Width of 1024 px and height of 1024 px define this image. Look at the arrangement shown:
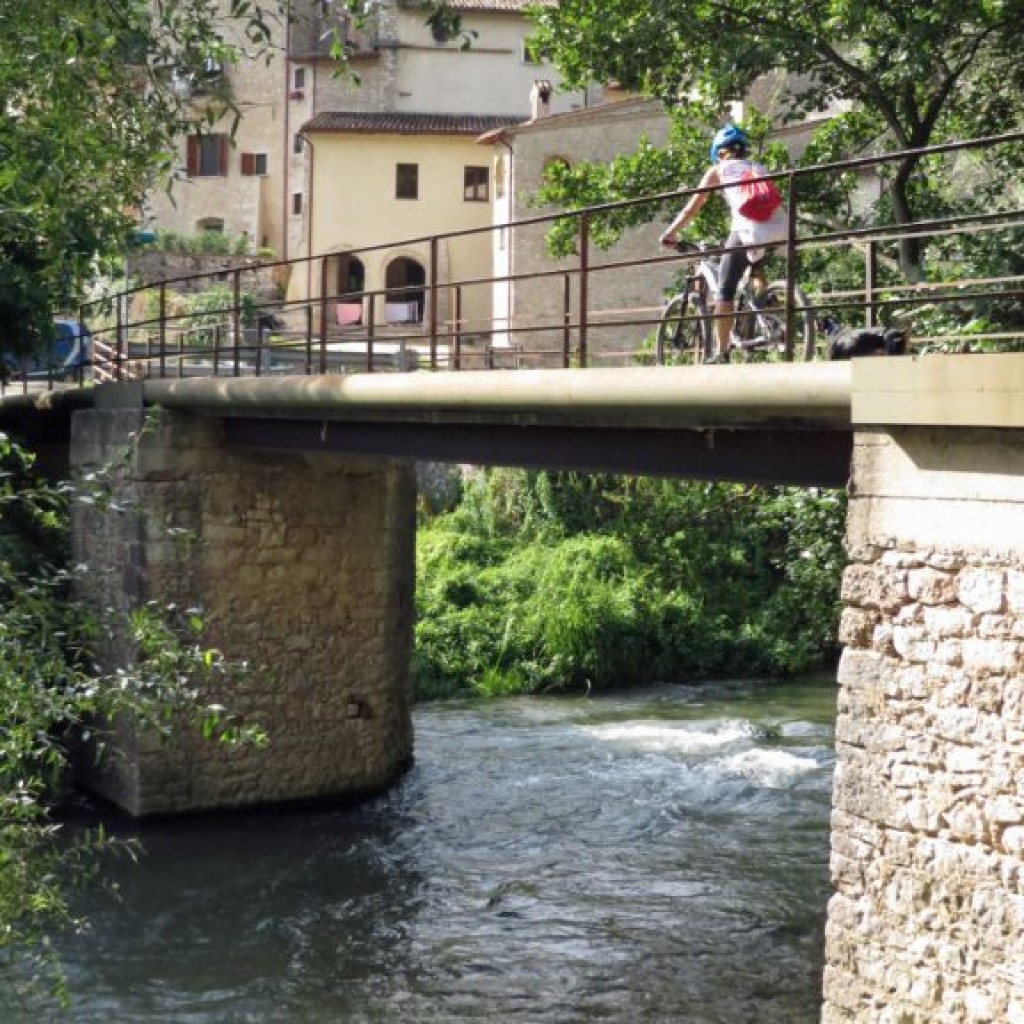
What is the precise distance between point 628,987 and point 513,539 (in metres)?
15.0

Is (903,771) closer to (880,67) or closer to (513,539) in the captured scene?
(880,67)

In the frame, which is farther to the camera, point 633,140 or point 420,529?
point 633,140

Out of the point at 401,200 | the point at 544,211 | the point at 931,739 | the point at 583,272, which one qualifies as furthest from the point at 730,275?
the point at 401,200

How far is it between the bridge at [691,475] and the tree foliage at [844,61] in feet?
14.7

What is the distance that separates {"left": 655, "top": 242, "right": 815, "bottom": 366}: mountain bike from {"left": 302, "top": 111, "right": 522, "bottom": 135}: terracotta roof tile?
36071 mm

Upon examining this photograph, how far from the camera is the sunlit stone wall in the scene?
285 inches

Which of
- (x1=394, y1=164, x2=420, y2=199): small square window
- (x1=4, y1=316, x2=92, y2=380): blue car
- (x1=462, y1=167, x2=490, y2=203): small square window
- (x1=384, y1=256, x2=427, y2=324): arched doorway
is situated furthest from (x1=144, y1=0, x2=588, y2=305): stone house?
(x1=4, y1=316, x2=92, y2=380): blue car

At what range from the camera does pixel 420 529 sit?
2628cm

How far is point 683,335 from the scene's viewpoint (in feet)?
38.8

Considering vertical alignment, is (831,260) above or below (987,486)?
above

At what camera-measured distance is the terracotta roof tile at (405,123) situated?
4700cm

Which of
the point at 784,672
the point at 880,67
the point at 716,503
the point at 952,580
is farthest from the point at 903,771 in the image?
the point at 784,672

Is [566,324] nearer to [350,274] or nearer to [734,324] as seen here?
[734,324]

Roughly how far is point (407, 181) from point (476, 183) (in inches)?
71.7
